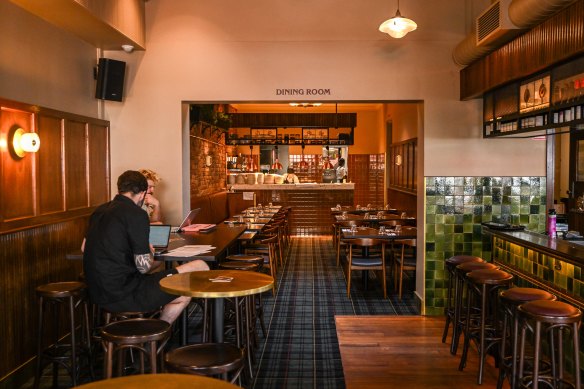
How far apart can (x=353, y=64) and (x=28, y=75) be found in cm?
357

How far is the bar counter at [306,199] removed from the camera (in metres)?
13.7

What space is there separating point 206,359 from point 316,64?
4.39 metres

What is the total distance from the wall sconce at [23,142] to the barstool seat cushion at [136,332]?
77.2 inches

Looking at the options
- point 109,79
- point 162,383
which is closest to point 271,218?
point 109,79

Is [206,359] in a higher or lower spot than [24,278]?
lower

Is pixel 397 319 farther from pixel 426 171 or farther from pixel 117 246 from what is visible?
pixel 117 246

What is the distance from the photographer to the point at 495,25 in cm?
494

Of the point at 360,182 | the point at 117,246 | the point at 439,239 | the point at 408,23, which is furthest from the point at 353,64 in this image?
the point at 360,182

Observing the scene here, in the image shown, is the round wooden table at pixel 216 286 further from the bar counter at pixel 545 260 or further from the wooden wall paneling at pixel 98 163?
the wooden wall paneling at pixel 98 163

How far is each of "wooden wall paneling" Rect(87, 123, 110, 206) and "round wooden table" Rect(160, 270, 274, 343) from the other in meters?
2.79

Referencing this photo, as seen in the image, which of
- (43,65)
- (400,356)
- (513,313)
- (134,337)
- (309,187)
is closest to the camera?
(134,337)

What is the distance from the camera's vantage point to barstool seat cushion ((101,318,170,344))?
3.25 meters

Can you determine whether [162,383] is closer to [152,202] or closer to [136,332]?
[136,332]

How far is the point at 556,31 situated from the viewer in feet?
13.9
